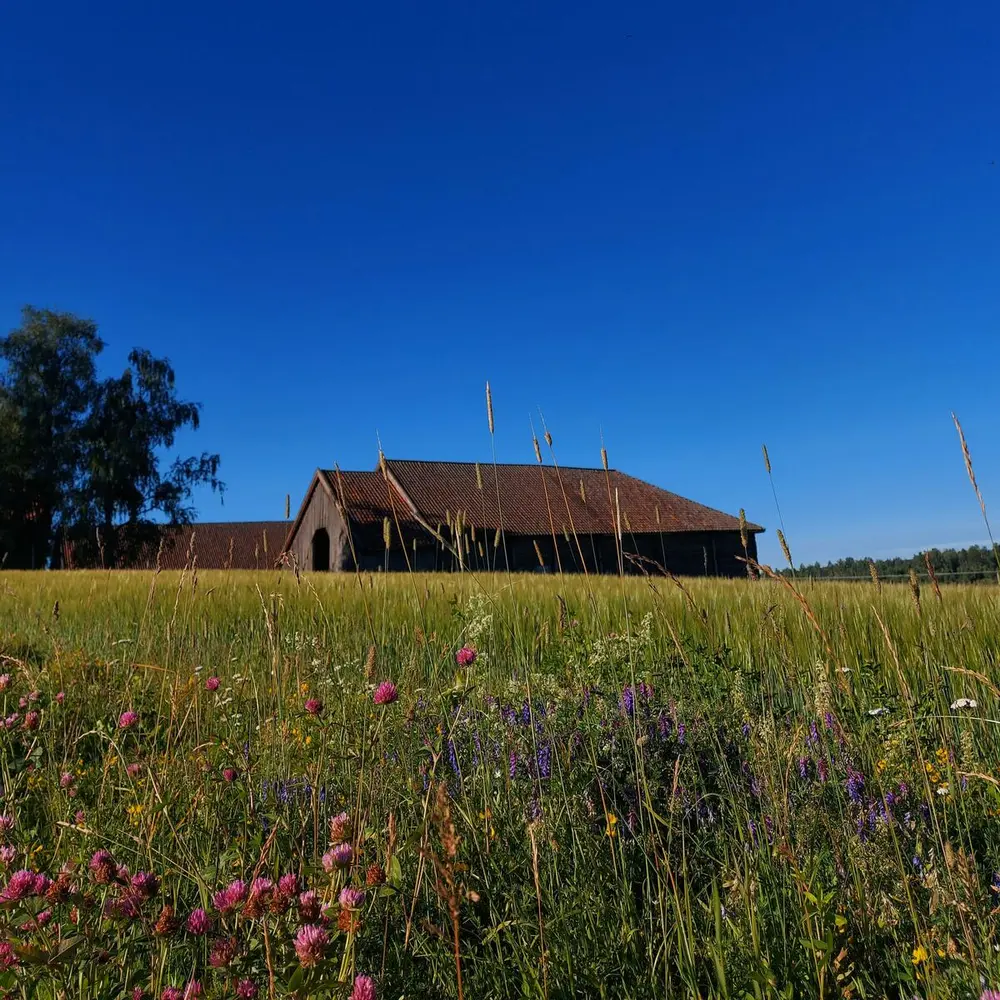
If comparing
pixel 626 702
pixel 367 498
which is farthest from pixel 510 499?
pixel 626 702

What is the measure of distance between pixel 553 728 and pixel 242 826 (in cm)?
106

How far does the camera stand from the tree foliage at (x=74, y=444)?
27.9m

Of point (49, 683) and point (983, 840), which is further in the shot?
point (49, 683)

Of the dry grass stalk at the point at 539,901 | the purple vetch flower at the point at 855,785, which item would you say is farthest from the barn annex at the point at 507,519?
the dry grass stalk at the point at 539,901

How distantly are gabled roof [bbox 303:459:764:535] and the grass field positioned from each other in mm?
21295

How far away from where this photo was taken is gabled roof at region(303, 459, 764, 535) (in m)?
25.8

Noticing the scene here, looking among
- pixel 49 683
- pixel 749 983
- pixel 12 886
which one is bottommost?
pixel 749 983

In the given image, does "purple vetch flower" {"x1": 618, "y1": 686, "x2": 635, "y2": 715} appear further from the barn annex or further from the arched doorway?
the arched doorway

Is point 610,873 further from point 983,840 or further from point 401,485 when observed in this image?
point 401,485

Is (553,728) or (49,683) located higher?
(49,683)

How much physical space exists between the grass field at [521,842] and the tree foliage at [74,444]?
28.0 meters

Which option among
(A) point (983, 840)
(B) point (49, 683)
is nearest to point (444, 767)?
(A) point (983, 840)

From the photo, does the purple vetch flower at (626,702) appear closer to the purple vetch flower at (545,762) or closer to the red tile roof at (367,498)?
the purple vetch flower at (545,762)

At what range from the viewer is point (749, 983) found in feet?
4.74
